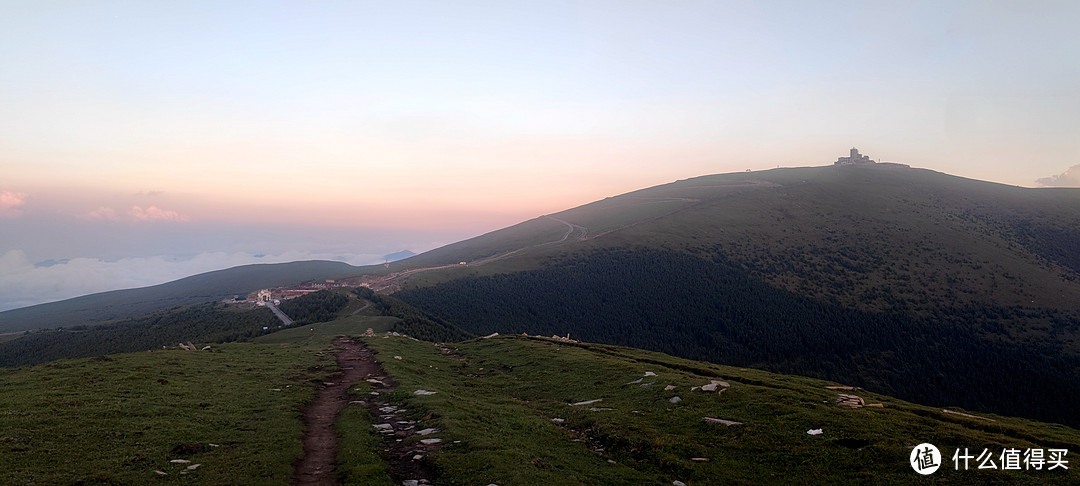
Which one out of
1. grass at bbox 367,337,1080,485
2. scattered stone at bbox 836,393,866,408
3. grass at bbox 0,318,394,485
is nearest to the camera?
grass at bbox 0,318,394,485

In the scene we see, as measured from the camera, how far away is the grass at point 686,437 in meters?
17.9

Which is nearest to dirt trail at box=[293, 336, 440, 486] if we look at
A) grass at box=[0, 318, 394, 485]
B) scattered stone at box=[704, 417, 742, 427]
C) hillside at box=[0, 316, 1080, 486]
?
hillside at box=[0, 316, 1080, 486]

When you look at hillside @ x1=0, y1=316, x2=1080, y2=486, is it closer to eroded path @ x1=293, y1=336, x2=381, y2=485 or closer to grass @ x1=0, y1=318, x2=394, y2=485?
grass @ x1=0, y1=318, x2=394, y2=485

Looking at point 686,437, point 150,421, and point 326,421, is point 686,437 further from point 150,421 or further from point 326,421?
Answer: point 150,421

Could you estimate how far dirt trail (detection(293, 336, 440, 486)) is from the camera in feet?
59.0

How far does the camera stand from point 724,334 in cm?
17988

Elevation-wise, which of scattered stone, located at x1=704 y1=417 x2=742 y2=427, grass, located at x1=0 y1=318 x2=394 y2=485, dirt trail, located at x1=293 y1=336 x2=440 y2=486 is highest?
grass, located at x1=0 y1=318 x2=394 y2=485

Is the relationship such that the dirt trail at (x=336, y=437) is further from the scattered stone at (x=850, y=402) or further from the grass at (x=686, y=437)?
the scattered stone at (x=850, y=402)

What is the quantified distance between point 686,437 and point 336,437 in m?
17.0

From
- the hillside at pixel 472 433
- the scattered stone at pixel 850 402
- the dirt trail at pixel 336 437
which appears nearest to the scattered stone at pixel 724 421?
the hillside at pixel 472 433

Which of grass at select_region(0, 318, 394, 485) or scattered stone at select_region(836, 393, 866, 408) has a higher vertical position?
grass at select_region(0, 318, 394, 485)

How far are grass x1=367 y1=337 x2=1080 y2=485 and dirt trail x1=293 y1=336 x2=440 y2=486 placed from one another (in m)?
1.04

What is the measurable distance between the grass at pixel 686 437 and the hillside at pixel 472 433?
0.11 metres

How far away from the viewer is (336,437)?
74.9ft
